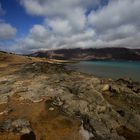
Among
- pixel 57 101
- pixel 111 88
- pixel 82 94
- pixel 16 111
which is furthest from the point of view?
pixel 111 88

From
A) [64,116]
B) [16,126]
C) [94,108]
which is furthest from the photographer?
[94,108]

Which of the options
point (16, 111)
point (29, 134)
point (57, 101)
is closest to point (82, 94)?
point (57, 101)

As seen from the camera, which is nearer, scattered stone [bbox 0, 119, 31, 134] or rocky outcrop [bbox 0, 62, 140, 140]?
scattered stone [bbox 0, 119, 31, 134]

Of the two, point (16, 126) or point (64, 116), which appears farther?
point (64, 116)

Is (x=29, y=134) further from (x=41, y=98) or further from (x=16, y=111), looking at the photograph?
(x=41, y=98)

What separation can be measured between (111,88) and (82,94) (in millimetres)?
7423

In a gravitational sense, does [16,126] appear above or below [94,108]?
below

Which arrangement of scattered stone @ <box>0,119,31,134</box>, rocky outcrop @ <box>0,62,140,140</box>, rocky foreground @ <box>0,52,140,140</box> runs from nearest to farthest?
rocky foreground @ <box>0,52,140,140</box>
scattered stone @ <box>0,119,31,134</box>
rocky outcrop @ <box>0,62,140,140</box>

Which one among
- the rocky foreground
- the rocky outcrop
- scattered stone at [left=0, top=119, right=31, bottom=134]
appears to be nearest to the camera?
the rocky foreground

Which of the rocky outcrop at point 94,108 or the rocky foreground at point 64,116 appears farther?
the rocky outcrop at point 94,108

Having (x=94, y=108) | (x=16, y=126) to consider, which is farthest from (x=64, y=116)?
(x=16, y=126)

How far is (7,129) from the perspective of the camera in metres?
16.4

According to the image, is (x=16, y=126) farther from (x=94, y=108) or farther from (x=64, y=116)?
(x=94, y=108)

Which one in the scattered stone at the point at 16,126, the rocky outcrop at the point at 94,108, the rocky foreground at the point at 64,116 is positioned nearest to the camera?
the rocky foreground at the point at 64,116
